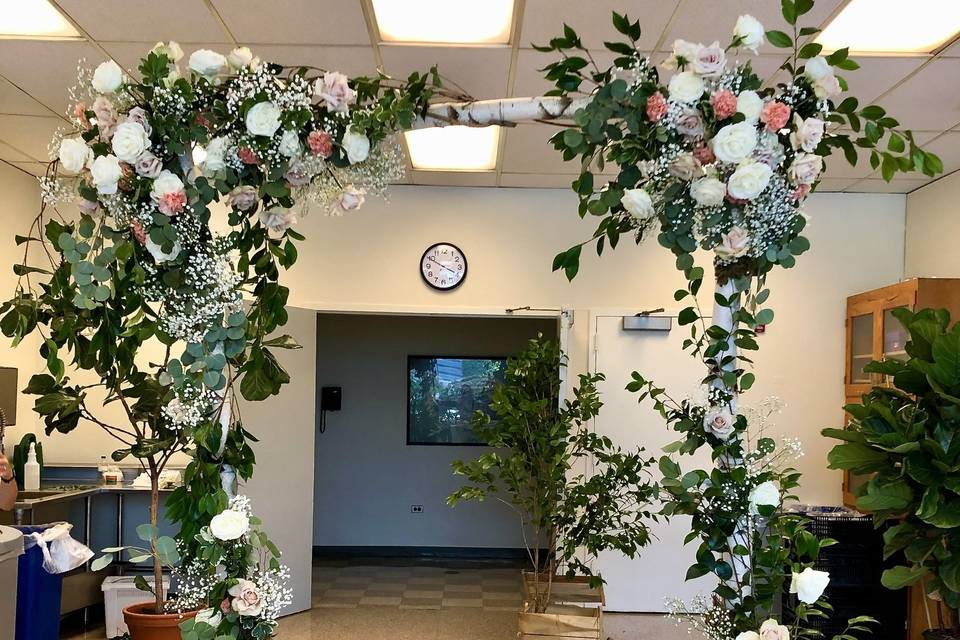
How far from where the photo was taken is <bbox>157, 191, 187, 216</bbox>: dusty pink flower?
2117 mm

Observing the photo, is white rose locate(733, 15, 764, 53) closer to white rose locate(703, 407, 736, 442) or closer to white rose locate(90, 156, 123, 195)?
white rose locate(703, 407, 736, 442)

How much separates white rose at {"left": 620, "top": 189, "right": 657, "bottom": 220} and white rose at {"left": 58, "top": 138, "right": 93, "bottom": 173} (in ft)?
4.53

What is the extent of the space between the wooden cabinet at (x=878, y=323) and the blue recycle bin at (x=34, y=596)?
180 inches

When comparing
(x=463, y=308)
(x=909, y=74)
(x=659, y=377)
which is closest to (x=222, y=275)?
(x=909, y=74)

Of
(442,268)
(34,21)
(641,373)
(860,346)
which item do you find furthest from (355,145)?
(860,346)

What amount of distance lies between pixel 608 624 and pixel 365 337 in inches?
161

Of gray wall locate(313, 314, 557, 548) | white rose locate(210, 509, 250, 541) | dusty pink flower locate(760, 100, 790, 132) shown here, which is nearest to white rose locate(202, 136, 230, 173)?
white rose locate(210, 509, 250, 541)

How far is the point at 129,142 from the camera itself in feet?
6.82

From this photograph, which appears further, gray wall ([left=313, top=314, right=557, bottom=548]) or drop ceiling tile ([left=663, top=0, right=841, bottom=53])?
gray wall ([left=313, top=314, right=557, bottom=548])

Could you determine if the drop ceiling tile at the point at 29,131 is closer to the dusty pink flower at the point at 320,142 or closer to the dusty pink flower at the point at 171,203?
the dusty pink flower at the point at 171,203

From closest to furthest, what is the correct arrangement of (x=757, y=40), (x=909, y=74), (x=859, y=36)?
(x=757, y=40), (x=859, y=36), (x=909, y=74)

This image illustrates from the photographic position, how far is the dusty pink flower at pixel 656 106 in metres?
2.02

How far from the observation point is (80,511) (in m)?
6.02

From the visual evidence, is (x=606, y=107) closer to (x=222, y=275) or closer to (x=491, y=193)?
(x=222, y=275)
